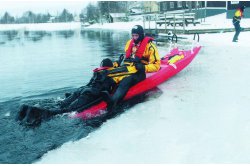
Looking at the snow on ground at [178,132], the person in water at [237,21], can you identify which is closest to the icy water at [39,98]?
the snow on ground at [178,132]

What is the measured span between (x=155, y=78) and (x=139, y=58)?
589mm

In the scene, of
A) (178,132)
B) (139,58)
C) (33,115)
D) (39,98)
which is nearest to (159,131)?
(178,132)

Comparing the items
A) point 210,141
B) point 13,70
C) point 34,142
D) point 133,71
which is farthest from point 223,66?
point 13,70

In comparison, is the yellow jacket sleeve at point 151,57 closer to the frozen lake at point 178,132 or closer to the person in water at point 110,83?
the person in water at point 110,83

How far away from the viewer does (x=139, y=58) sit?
6.79 m

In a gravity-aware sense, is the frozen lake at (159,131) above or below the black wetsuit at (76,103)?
below

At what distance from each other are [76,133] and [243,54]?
27.0ft

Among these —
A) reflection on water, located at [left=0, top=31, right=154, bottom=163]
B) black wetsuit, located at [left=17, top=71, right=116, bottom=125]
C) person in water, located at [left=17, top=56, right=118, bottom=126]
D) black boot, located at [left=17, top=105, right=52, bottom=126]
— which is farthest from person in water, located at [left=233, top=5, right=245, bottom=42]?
black boot, located at [left=17, top=105, right=52, bottom=126]

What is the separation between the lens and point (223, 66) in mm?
9086

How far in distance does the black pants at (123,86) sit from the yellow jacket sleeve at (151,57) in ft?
1.65

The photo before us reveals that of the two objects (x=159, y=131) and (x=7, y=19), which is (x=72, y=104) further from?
(x=7, y=19)

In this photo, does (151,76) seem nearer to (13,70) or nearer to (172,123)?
(172,123)

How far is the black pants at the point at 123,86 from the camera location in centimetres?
563

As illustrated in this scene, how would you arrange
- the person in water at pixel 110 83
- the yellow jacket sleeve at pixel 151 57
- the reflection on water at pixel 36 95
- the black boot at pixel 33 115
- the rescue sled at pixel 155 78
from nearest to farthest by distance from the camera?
the reflection on water at pixel 36 95, the black boot at pixel 33 115, the person in water at pixel 110 83, the rescue sled at pixel 155 78, the yellow jacket sleeve at pixel 151 57
